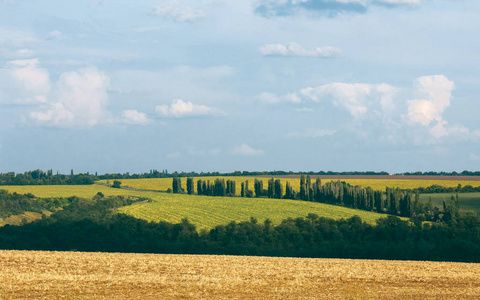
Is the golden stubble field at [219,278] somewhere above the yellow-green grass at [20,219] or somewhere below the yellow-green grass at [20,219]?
above

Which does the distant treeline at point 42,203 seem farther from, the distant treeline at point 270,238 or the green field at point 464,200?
the green field at point 464,200

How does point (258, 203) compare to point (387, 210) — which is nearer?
point (387, 210)

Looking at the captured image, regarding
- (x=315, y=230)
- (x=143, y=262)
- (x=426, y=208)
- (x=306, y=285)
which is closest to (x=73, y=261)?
(x=143, y=262)

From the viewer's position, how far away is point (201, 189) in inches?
7303

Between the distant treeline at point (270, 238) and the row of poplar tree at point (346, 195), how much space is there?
24.8m

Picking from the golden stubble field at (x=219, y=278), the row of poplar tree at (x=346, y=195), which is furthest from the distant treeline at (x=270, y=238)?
the row of poplar tree at (x=346, y=195)

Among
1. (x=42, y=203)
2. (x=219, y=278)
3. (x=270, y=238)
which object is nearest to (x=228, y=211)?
(x=270, y=238)

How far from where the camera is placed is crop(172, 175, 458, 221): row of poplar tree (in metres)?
119

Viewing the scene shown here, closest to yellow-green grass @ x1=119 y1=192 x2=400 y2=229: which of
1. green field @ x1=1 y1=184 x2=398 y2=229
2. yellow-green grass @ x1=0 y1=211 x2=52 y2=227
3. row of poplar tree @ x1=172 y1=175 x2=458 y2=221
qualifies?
green field @ x1=1 y1=184 x2=398 y2=229

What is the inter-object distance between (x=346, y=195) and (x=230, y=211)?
109 ft

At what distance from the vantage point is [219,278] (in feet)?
141

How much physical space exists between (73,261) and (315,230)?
4344 cm

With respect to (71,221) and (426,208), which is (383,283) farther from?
(426,208)

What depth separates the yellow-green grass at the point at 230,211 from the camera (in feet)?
380
